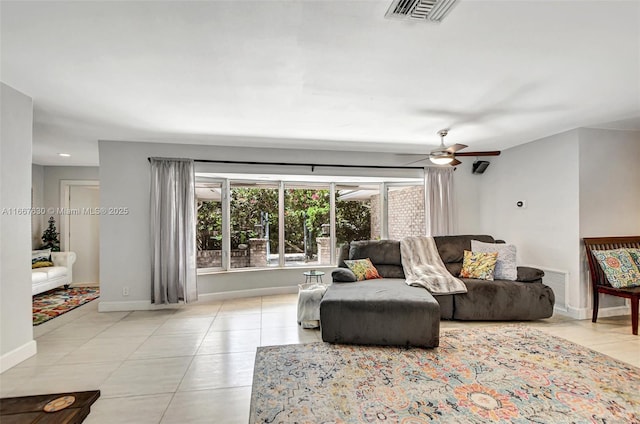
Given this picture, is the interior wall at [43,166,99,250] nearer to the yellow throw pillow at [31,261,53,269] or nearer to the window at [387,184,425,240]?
the yellow throw pillow at [31,261,53,269]

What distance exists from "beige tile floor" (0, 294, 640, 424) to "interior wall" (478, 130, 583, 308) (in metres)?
0.82

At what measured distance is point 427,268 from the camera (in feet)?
14.1

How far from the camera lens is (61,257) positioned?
5.77 meters

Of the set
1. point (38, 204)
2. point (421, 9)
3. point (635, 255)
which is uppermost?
point (421, 9)

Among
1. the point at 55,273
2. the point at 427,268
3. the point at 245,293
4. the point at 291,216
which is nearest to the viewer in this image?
the point at 427,268

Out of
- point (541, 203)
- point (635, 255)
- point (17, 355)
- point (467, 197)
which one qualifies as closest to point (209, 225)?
point (17, 355)

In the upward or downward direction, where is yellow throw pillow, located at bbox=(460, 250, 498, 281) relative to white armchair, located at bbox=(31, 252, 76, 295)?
upward

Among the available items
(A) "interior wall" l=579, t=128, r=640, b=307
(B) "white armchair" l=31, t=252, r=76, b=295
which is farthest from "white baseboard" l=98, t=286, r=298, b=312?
(A) "interior wall" l=579, t=128, r=640, b=307

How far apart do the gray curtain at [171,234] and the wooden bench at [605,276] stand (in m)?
5.26

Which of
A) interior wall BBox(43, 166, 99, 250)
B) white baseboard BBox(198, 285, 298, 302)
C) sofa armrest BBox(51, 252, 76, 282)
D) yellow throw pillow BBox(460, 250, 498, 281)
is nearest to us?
yellow throw pillow BBox(460, 250, 498, 281)

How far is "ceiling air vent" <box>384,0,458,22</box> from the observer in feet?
5.39

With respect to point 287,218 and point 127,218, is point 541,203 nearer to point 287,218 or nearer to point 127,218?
point 287,218

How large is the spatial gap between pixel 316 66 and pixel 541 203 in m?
4.02

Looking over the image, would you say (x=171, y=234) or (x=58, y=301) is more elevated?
(x=171, y=234)
